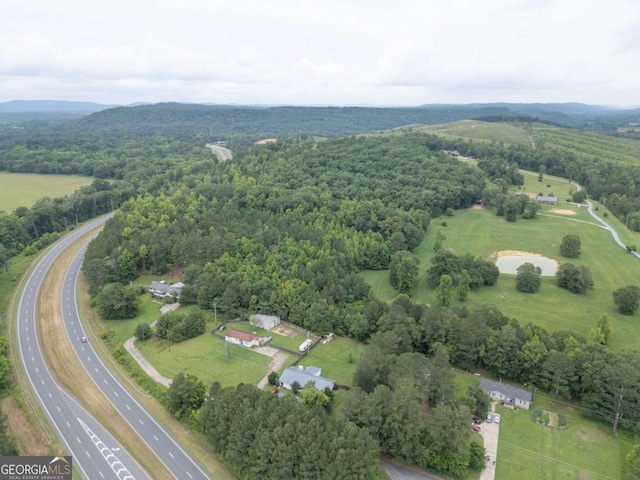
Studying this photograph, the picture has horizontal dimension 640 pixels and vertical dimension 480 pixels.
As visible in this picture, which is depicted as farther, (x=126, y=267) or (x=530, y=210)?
(x=530, y=210)

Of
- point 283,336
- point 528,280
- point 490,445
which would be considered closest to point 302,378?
point 283,336

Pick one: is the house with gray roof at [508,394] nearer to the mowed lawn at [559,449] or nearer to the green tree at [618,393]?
the mowed lawn at [559,449]

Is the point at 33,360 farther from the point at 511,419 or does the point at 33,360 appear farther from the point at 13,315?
the point at 511,419

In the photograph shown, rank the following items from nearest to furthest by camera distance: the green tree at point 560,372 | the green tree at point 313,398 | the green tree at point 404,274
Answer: the green tree at point 313,398
the green tree at point 560,372
the green tree at point 404,274

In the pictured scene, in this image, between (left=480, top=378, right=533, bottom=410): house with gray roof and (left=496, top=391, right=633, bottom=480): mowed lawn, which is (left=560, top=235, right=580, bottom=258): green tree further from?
(left=480, top=378, right=533, bottom=410): house with gray roof

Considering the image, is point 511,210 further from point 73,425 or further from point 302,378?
point 73,425

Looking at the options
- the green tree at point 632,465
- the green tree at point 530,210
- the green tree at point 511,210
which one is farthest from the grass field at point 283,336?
the green tree at point 530,210
